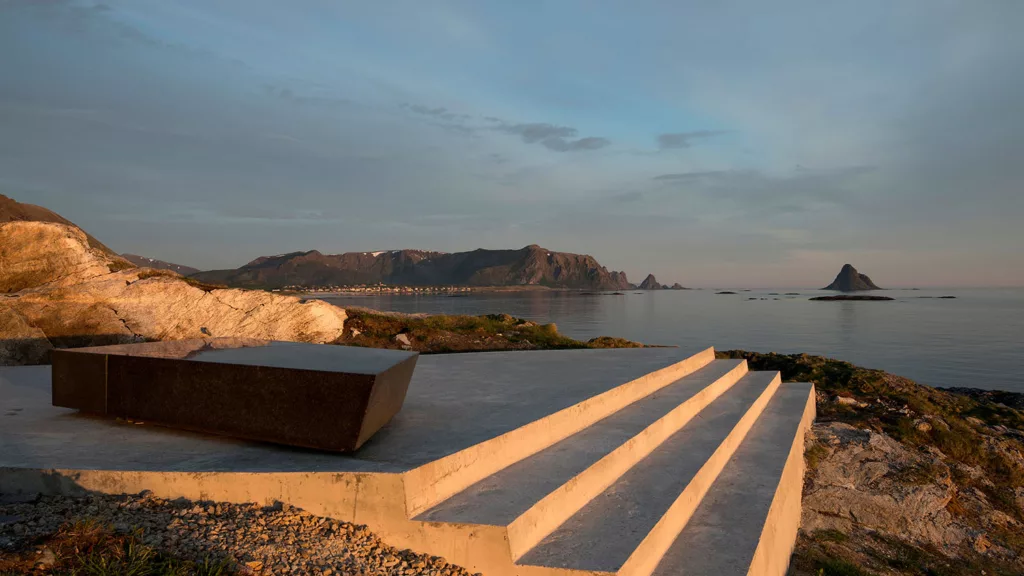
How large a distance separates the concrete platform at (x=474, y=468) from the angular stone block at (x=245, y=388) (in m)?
0.16

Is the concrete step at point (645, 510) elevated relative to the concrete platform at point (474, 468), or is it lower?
lower

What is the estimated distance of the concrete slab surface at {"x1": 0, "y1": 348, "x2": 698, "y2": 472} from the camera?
370cm

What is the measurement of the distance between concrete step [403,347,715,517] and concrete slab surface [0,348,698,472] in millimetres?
73

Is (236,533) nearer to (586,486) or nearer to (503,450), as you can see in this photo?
(503,450)

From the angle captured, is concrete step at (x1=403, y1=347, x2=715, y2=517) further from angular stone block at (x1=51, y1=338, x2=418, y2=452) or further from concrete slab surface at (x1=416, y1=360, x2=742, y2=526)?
angular stone block at (x1=51, y1=338, x2=418, y2=452)

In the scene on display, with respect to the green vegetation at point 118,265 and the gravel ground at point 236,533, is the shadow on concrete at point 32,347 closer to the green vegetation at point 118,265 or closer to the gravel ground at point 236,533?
the green vegetation at point 118,265

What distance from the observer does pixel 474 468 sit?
3.93 metres

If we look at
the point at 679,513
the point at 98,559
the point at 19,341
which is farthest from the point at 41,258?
the point at 679,513

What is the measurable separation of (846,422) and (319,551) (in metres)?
8.83

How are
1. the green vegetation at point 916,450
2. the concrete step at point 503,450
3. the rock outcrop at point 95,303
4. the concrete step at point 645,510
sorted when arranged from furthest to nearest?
the rock outcrop at point 95,303 → the green vegetation at point 916,450 → the concrete step at point 503,450 → the concrete step at point 645,510

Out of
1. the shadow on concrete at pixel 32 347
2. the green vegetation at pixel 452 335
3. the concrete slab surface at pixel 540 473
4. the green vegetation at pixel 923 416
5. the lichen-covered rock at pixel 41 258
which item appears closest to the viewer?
the concrete slab surface at pixel 540 473

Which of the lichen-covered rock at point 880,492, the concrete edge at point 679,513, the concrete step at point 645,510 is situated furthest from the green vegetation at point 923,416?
the concrete step at point 645,510

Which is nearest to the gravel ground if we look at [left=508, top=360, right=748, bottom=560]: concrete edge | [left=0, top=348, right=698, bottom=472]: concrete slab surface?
[left=0, top=348, right=698, bottom=472]: concrete slab surface

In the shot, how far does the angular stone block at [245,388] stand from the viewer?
13.1 feet
